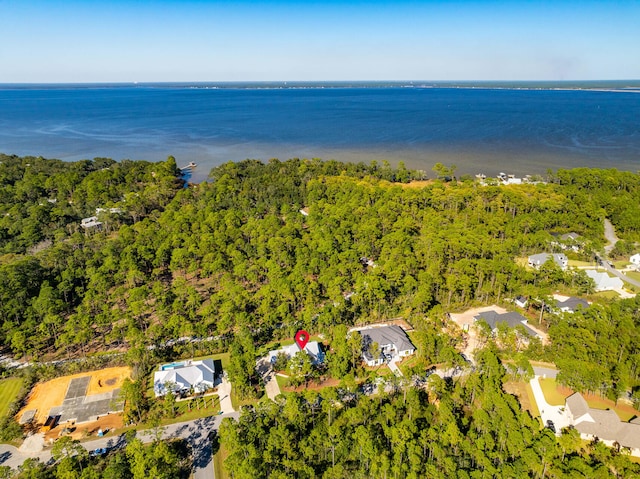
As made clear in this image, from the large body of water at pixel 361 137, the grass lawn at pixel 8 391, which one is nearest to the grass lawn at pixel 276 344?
the grass lawn at pixel 8 391

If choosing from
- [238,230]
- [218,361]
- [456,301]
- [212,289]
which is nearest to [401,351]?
[456,301]

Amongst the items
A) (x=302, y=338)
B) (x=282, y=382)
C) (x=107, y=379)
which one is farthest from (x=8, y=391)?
(x=302, y=338)

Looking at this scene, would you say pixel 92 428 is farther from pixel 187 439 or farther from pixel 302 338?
pixel 302 338

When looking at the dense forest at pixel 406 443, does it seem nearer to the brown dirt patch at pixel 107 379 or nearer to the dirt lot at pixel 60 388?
the brown dirt patch at pixel 107 379

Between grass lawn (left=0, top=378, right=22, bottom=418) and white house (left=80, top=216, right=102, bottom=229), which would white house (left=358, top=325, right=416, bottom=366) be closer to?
grass lawn (left=0, top=378, right=22, bottom=418)

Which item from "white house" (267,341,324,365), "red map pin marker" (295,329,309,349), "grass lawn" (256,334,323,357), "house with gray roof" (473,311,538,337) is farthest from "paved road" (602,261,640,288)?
"red map pin marker" (295,329,309,349)
